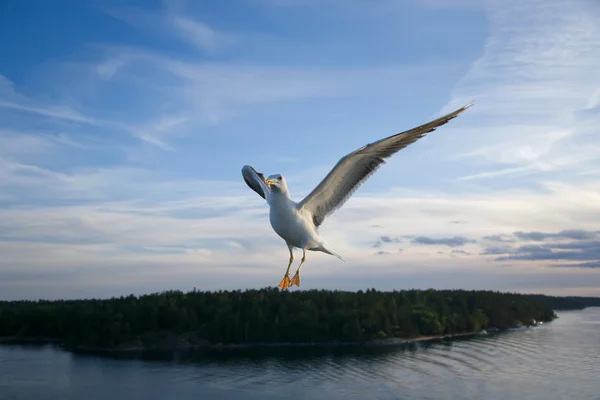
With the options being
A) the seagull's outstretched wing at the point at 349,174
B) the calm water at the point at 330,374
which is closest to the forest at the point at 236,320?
the calm water at the point at 330,374

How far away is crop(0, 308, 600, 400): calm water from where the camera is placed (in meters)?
34.7

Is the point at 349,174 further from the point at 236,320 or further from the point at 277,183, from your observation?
the point at 236,320

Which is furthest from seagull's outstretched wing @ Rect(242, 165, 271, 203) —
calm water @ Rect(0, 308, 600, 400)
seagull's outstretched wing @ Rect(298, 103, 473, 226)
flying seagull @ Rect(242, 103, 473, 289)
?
calm water @ Rect(0, 308, 600, 400)

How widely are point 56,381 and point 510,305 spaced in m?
52.4

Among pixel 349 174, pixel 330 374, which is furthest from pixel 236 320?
pixel 349 174

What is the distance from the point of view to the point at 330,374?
130 ft

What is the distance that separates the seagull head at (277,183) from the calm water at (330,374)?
31.7m

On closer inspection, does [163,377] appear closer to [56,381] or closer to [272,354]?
[56,381]

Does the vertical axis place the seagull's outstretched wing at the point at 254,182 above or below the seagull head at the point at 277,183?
above

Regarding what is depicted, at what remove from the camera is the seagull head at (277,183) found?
11.4 feet

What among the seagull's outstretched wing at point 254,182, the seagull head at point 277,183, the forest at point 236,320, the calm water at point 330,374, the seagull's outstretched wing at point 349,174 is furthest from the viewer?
the forest at point 236,320

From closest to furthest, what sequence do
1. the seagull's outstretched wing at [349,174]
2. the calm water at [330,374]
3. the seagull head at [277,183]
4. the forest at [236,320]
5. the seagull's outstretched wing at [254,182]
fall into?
the seagull head at [277,183], the seagull's outstretched wing at [254,182], the seagull's outstretched wing at [349,174], the calm water at [330,374], the forest at [236,320]

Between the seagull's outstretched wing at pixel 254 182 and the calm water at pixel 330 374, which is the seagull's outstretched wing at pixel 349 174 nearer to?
the seagull's outstretched wing at pixel 254 182

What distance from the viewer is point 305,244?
3535mm
